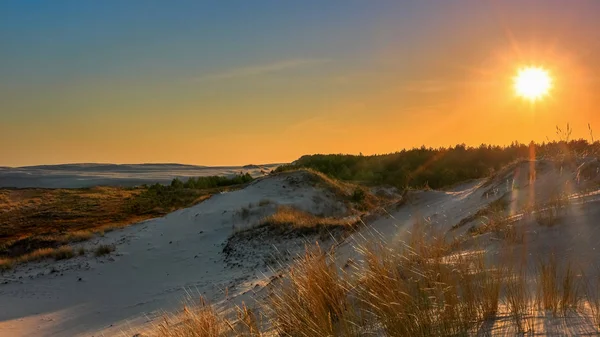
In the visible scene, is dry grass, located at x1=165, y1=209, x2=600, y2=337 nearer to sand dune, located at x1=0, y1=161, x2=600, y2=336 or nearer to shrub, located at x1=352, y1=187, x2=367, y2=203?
sand dune, located at x1=0, y1=161, x2=600, y2=336

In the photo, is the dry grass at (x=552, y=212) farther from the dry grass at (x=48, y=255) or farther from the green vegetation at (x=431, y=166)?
the green vegetation at (x=431, y=166)

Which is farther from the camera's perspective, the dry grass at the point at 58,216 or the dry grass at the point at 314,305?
the dry grass at the point at 58,216

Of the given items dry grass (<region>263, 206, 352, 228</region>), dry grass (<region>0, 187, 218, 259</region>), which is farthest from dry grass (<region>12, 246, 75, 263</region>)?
dry grass (<region>263, 206, 352, 228</region>)

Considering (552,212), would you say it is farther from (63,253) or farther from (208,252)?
(63,253)

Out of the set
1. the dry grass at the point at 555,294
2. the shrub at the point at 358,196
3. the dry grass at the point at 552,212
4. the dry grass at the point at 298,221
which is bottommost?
the dry grass at the point at 298,221

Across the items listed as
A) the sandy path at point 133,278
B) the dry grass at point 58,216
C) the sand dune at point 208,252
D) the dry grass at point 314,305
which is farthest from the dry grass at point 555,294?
the dry grass at point 58,216

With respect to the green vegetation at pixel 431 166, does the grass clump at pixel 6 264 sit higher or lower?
lower

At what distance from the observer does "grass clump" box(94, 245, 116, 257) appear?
16.3 meters

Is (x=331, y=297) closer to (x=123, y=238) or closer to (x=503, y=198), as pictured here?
(x=503, y=198)

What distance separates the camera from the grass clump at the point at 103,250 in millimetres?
16344

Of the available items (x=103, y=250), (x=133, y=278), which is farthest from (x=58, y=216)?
(x=133, y=278)

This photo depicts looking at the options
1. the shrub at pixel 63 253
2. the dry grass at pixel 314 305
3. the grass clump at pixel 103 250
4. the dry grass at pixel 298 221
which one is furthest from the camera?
the grass clump at pixel 103 250

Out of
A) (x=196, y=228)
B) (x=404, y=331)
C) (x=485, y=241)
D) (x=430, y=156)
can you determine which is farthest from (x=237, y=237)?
(x=430, y=156)

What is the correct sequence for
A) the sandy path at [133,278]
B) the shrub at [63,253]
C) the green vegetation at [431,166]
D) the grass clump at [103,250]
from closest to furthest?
the sandy path at [133,278] → the shrub at [63,253] → the grass clump at [103,250] → the green vegetation at [431,166]
